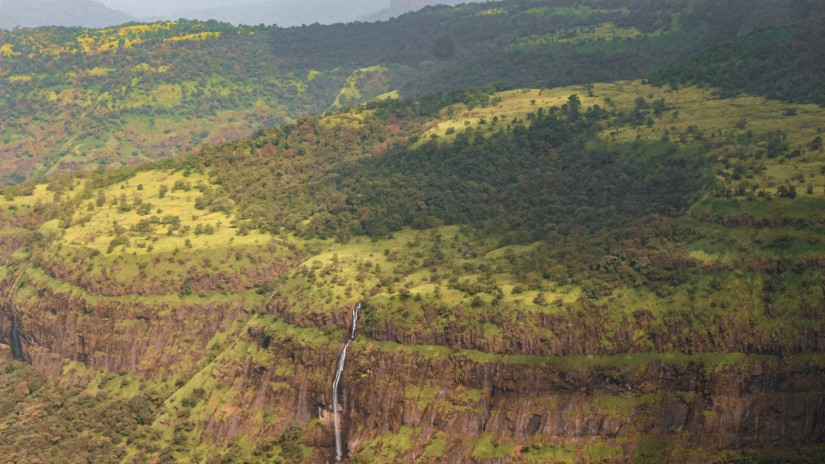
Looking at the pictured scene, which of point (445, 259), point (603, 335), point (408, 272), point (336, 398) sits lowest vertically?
point (336, 398)

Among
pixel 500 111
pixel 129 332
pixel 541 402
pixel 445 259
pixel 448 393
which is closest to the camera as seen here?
pixel 541 402

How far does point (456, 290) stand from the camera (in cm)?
12025

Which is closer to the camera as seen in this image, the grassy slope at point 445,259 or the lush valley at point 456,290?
the lush valley at point 456,290

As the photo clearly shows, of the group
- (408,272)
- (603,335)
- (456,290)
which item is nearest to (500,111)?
(408,272)

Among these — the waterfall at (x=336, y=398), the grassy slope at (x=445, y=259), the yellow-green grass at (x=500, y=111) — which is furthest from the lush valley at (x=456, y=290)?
the yellow-green grass at (x=500, y=111)

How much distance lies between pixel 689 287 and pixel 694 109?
214ft

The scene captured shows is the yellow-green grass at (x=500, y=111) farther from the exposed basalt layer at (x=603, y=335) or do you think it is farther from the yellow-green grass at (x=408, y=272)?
the exposed basalt layer at (x=603, y=335)

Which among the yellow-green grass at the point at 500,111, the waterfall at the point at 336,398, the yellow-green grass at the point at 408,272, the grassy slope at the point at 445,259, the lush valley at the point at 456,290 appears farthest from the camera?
the yellow-green grass at the point at 500,111

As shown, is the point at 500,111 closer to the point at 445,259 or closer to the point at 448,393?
the point at 445,259

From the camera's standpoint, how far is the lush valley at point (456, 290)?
10262cm

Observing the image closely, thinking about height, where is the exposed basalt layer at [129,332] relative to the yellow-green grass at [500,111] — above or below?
below

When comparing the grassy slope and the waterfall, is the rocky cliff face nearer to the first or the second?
the grassy slope

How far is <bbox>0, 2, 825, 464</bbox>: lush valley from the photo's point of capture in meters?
103

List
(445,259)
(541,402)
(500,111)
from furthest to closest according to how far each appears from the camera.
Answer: (500,111) < (445,259) < (541,402)
